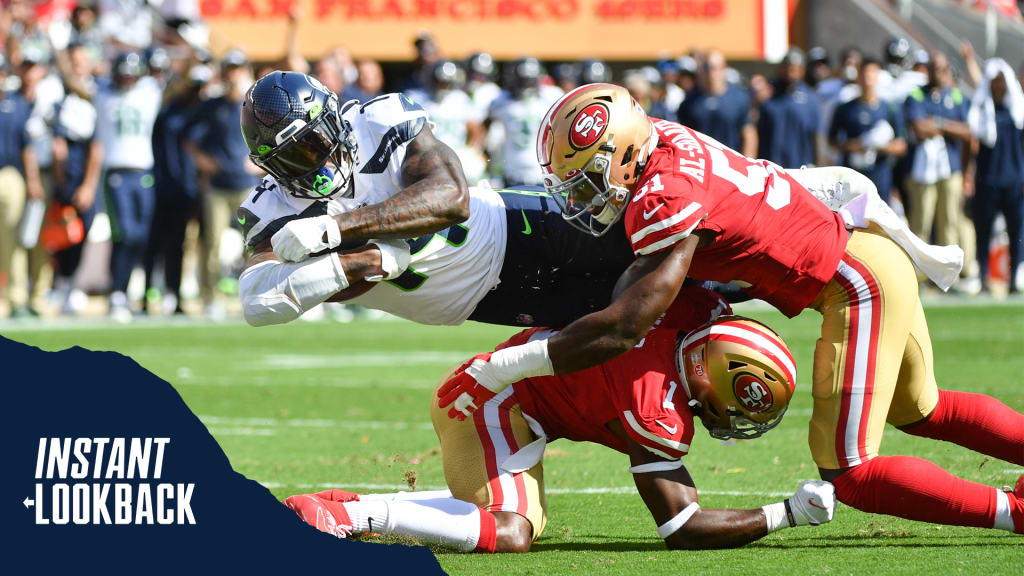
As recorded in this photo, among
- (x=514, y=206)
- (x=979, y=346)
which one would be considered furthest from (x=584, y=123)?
(x=979, y=346)

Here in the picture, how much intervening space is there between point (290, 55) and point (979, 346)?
6.31 metres

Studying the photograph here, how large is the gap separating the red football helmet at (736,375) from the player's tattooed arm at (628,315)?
0.33 metres

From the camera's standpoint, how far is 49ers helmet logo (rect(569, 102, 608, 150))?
4180 mm

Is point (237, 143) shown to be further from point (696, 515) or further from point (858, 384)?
point (858, 384)

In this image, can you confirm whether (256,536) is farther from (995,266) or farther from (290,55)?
(995,266)

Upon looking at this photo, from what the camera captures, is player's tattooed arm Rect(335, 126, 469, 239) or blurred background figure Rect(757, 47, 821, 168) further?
blurred background figure Rect(757, 47, 821, 168)

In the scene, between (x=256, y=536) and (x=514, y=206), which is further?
(x=514, y=206)

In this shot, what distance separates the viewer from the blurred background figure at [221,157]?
1241cm

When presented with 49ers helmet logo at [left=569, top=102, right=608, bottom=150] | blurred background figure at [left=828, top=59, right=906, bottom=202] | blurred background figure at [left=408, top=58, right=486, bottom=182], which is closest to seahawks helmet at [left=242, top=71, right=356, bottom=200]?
49ers helmet logo at [left=569, top=102, right=608, bottom=150]

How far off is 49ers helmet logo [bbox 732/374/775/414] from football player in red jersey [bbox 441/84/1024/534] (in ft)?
0.47

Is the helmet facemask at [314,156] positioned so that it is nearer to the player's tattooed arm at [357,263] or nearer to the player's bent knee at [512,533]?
the player's tattooed arm at [357,263]

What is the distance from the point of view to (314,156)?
440cm

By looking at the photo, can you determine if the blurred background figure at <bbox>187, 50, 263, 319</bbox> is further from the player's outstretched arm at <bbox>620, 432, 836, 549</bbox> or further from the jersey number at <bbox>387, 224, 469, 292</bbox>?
the player's outstretched arm at <bbox>620, 432, 836, 549</bbox>

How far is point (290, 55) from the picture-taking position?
40.7 feet
